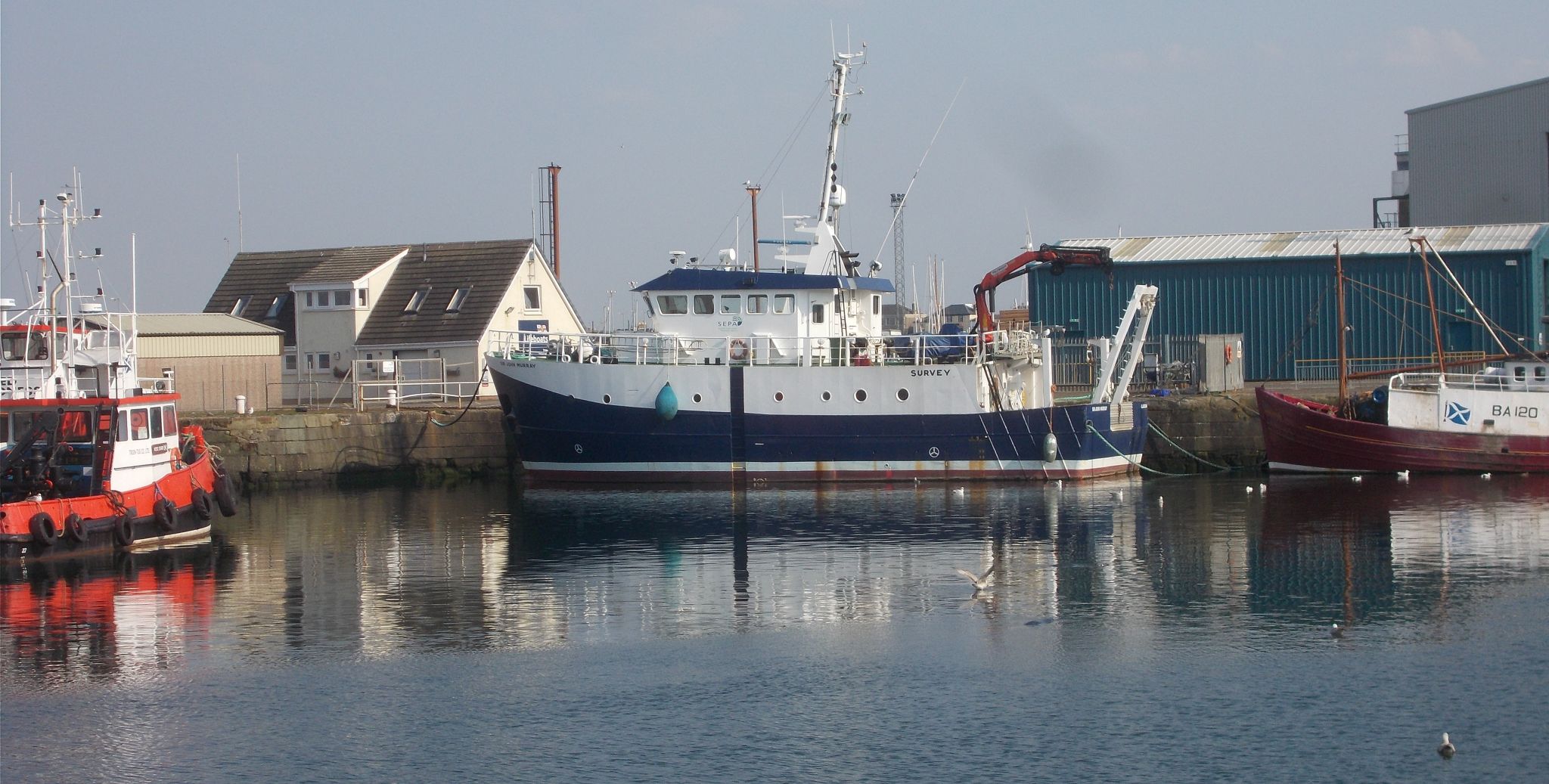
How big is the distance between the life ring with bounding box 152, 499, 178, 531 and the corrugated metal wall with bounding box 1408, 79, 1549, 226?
41851 millimetres

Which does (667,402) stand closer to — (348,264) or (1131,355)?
(1131,355)

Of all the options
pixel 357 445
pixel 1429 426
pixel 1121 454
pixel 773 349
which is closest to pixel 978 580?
pixel 773 349

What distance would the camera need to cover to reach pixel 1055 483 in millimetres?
32844

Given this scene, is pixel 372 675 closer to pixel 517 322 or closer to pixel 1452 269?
pixel 517 322

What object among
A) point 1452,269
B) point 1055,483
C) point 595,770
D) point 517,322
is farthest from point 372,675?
point 1452,269

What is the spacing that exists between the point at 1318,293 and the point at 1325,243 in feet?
6.18

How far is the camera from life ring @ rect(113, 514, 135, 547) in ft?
80.4

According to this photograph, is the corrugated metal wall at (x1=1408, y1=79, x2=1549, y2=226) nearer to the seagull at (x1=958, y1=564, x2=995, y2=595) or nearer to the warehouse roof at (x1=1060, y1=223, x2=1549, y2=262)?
the warehouse roof at (x1=1060, y1=223, x2=1549, y2=262)

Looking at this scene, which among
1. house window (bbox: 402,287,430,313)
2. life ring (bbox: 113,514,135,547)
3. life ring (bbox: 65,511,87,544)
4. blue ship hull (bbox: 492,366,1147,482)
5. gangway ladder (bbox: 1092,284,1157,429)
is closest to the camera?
life ring (bbox: 65,511,87,544)

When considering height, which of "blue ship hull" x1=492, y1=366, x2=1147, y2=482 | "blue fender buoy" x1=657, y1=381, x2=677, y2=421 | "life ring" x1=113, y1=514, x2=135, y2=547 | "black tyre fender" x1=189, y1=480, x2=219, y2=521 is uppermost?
"blue fender buoy" x1=657, y1=381, x2=677, y2=421

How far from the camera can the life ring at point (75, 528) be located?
23.8 metres

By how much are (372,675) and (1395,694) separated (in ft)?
36.8

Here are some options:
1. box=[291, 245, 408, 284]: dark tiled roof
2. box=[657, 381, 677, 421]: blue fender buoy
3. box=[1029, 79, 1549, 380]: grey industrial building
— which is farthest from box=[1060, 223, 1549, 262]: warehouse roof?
box=[291, 245, 408, 284]: dark tiled roof

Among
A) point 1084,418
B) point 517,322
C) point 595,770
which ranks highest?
point 517,322
